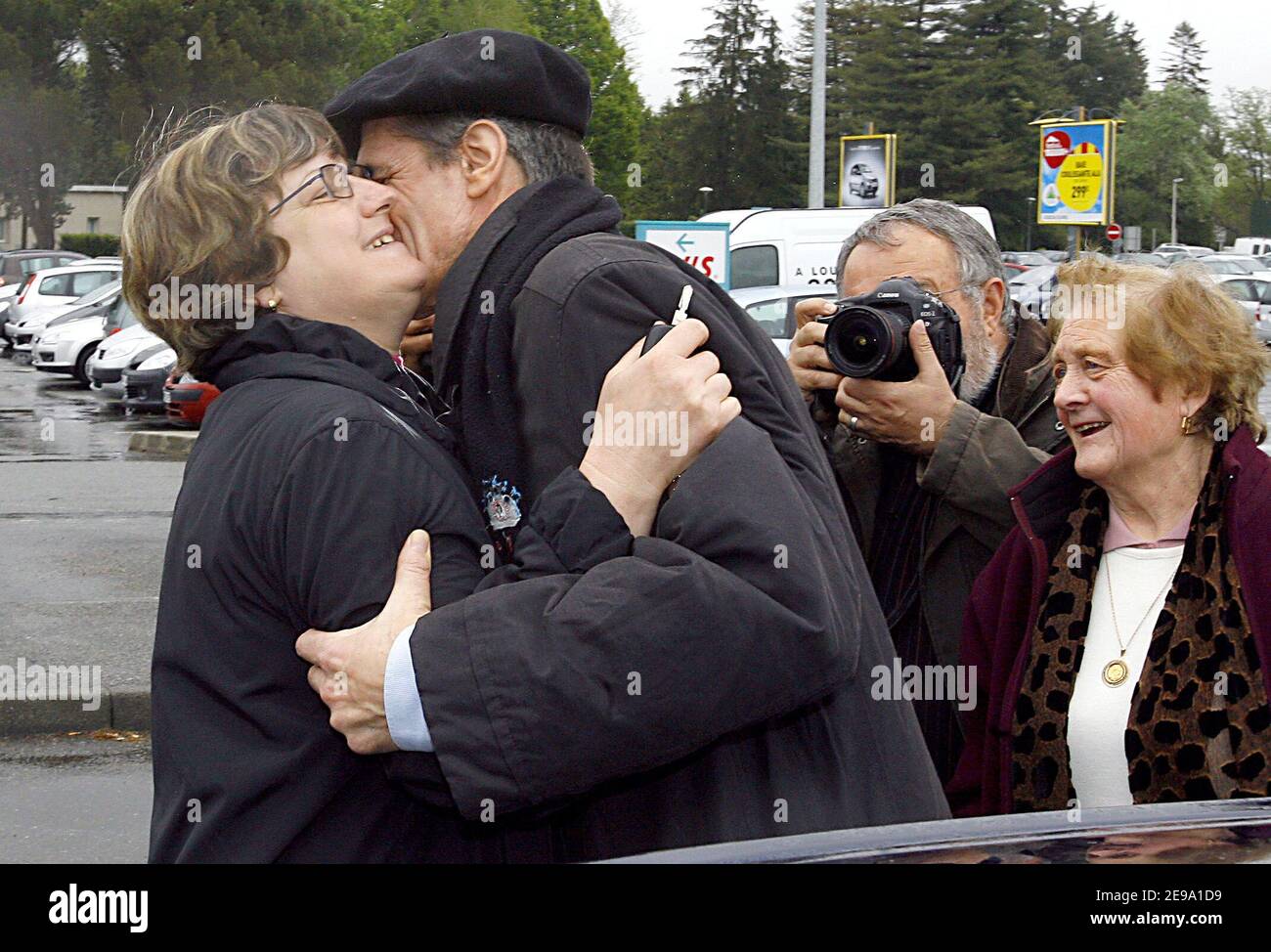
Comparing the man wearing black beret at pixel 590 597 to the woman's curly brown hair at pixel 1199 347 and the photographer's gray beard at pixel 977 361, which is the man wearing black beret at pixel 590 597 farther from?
the photographer's gray beard at pixel 977 361

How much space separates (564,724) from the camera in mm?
1563

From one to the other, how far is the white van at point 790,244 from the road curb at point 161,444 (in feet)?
25.1

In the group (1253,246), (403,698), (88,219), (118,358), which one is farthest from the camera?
(88,219)

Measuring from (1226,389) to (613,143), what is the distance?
169 feet

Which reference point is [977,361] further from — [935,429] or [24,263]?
[24,263]

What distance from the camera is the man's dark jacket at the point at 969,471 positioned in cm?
279

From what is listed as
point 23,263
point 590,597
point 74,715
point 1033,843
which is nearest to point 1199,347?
point 1033,843

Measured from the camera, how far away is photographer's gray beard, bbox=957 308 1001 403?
312 cm

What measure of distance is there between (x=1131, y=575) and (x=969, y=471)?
0.34 m

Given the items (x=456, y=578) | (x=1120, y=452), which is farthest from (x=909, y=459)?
(x=456, y=578)

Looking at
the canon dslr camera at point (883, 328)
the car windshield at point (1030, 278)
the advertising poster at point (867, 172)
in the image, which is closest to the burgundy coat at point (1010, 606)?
the canon dslr camera at point (883, 328)

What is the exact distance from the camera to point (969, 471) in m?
2.78
